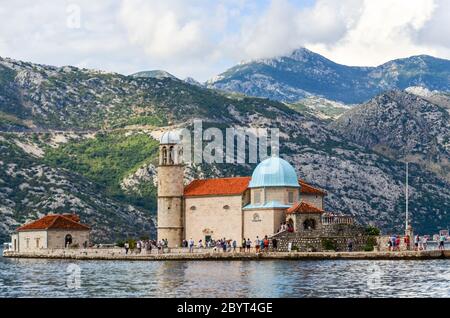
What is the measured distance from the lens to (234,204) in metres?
112

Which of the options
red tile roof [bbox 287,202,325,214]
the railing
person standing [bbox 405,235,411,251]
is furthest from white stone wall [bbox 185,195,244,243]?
person standing [bbox 405,235,411,251]

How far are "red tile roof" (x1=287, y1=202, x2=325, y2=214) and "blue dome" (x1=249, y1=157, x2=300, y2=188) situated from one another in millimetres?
3237

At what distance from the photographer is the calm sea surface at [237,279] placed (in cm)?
5797

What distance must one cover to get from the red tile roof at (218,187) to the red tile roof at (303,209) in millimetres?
6822

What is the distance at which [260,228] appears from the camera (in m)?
110

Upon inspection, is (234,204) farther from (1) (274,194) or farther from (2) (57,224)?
(2) (57,224)

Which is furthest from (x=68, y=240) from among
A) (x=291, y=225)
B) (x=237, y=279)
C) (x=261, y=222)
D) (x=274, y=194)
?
(x=237, y=279)

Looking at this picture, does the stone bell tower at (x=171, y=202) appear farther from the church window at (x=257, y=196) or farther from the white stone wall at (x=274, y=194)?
the white stone wall at (x=274, y=194)

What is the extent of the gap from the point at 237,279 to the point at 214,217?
1757 inches

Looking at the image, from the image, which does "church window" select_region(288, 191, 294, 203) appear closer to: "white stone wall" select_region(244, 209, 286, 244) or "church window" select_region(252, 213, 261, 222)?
"white stone wall" select_region(244, 209, 286, 244)

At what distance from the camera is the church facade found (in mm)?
108438

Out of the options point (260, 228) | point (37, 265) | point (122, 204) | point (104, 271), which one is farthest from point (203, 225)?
point (122, 204)

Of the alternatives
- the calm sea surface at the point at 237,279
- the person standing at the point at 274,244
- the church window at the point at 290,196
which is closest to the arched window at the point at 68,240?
the calm sea surface at the point at 237,279
